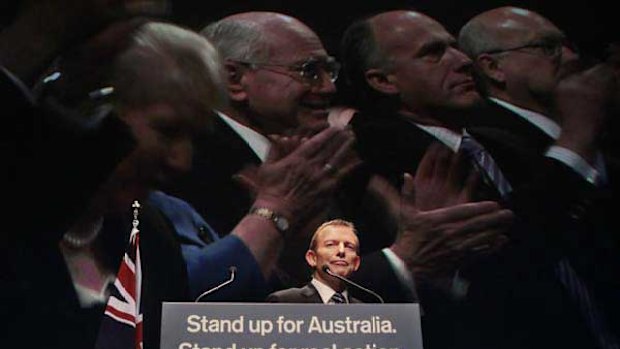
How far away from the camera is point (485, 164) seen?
8.42 metres

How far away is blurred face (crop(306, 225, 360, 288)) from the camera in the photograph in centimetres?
761

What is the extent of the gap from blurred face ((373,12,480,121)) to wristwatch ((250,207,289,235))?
1.61 metres

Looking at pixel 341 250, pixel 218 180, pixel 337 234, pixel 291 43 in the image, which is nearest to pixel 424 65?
pixel 291 43

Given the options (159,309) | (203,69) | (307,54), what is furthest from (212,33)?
(159,309)

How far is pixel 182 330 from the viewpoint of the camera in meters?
4.84

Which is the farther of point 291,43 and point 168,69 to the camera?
point 291,43

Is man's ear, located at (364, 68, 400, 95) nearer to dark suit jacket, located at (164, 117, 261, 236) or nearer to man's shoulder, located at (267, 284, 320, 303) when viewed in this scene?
dark suit jacket, located at (164, 117, 261, 236)

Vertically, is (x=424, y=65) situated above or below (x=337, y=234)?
above

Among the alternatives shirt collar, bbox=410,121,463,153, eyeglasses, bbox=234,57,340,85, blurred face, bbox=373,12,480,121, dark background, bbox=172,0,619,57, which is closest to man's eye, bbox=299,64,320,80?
eyeglasses, bbox=234,57,340,85

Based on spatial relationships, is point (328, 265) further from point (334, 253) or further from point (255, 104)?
point (255, 104)

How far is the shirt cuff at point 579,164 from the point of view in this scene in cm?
855

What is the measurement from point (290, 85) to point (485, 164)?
1.86 m

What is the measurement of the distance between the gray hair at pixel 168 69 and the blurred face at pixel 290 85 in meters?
0.34

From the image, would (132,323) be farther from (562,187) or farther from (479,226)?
(562,187)
